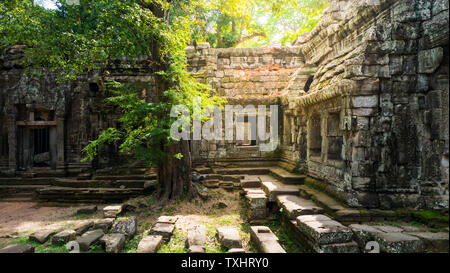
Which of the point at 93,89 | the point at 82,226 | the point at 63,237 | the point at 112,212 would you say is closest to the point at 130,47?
the point at 93,89

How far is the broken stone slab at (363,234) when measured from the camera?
3.79m

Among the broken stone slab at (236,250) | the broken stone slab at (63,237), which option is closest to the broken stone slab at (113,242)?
the broken stone slab at (63,237)

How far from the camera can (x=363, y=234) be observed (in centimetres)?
386

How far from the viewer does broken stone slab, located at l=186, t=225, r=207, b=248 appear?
4699mm

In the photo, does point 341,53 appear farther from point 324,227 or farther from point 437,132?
point 324,227

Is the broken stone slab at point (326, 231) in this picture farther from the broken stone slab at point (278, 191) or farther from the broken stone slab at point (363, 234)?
the broken stone slab at point (278, 191)

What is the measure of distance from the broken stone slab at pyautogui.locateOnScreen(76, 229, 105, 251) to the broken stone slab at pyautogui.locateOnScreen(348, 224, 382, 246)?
5082 mm

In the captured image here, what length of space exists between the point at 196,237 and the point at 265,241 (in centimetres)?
144

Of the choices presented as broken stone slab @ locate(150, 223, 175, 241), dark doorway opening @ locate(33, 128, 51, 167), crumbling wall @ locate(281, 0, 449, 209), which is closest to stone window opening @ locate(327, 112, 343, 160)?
crumbling wall @ locate(281, 0, 449, 209)

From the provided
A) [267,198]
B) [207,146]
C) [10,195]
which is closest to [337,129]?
[267,198]

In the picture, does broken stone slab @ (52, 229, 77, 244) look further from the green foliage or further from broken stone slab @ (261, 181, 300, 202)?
broken stone slab @ (261, 181, 300, 202)

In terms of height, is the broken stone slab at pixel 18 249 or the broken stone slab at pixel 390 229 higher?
the broken stone slab at pixel 390 229

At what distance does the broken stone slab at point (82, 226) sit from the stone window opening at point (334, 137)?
21.4ft
